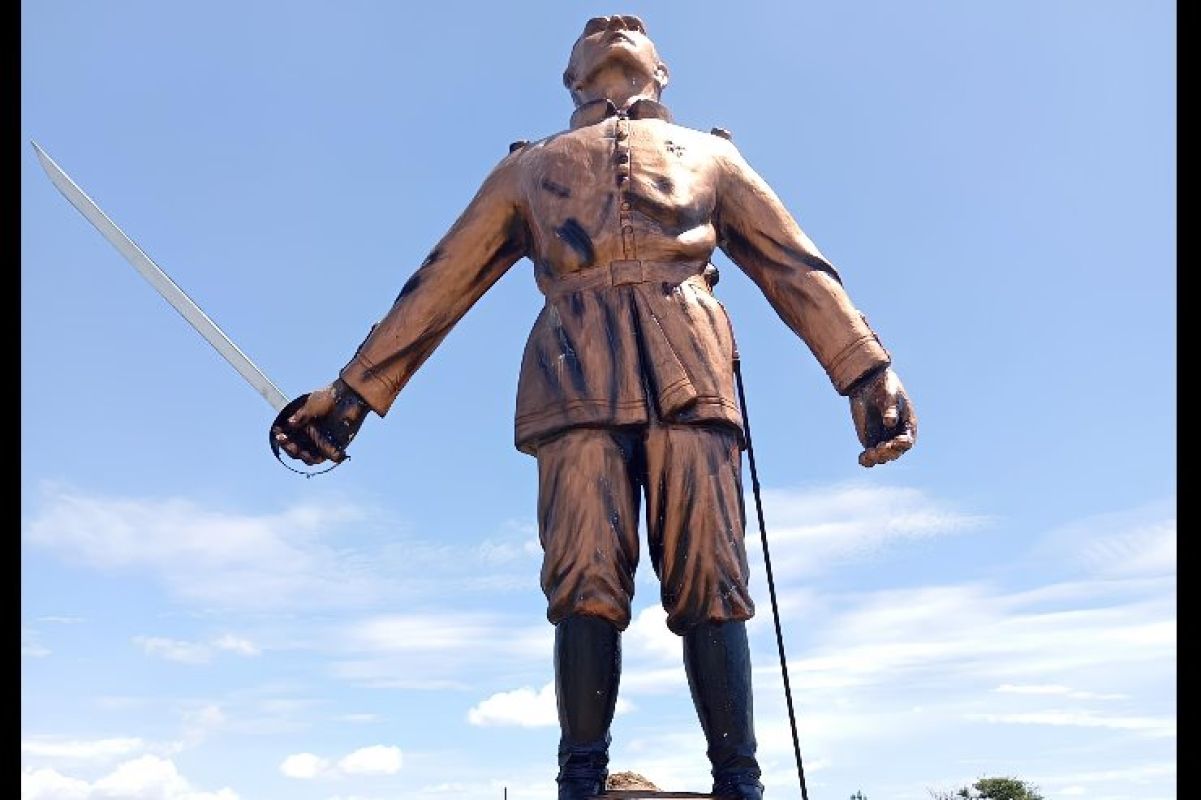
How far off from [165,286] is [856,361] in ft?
9.13

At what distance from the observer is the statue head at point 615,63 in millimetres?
5270

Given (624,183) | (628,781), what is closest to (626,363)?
(624,183)

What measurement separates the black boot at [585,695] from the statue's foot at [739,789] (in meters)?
0.37

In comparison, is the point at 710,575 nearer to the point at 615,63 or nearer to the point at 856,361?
the point at 856,361

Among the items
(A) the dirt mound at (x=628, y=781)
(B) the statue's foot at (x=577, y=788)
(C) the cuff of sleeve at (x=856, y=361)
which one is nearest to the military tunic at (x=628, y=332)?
(C) the cuff of sleeve at (x=856, y=361)

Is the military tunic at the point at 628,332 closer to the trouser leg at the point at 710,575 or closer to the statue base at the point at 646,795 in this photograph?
the trouser leg at the point at 710,575

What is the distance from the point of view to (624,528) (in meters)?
4.42

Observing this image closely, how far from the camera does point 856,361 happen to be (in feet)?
15.6

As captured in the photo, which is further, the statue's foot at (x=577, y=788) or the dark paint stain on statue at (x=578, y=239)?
the dark paint stain on statue at (x=578, y=239)

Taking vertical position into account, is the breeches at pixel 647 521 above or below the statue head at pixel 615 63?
below
